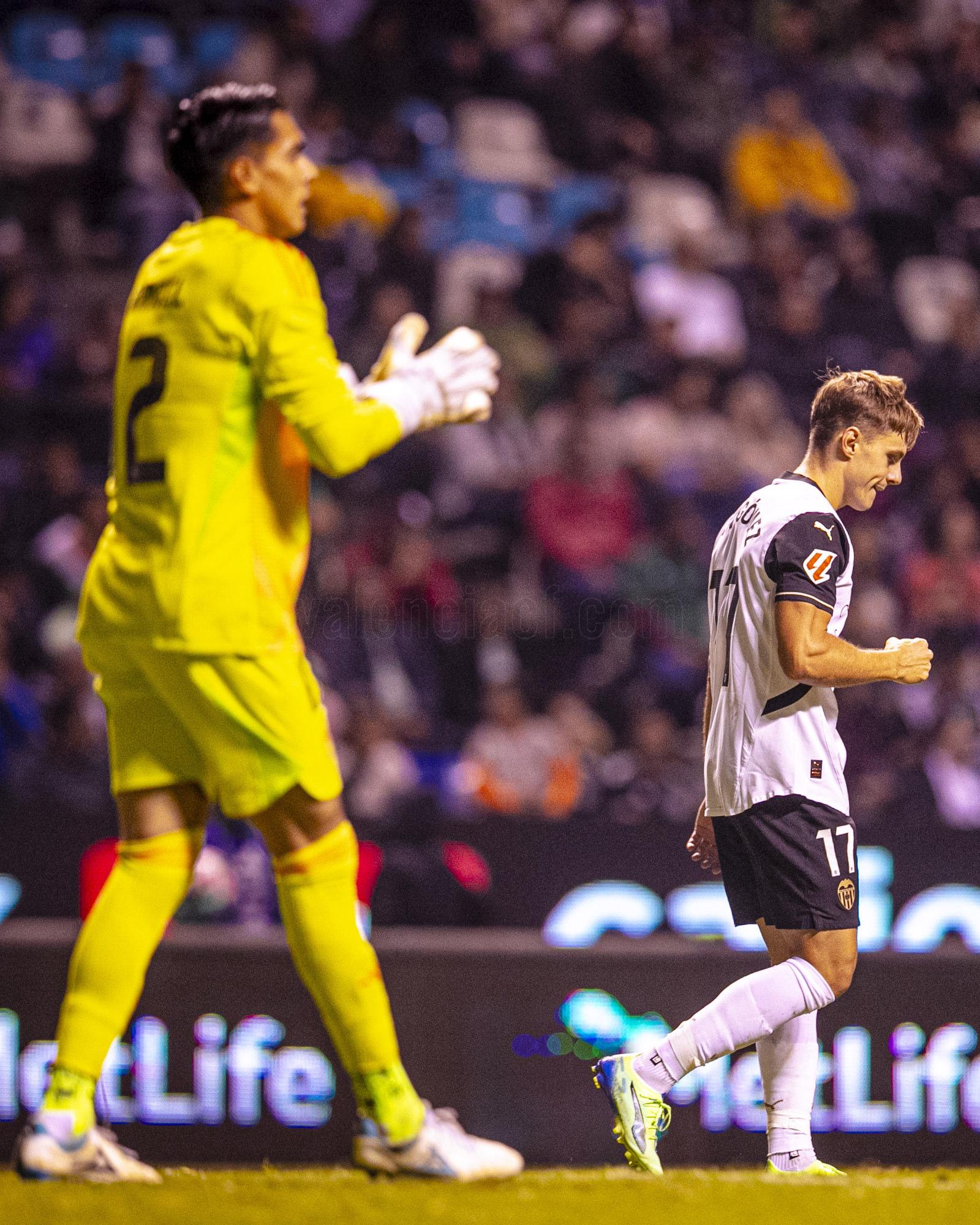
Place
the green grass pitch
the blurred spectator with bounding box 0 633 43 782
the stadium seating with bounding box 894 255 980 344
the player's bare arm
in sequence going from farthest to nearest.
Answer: the stadium seating with bounding box 894 255 980 344, the blurred spectator with bounding box 0 633 43 782, the player's bare arm, the green grass pitch

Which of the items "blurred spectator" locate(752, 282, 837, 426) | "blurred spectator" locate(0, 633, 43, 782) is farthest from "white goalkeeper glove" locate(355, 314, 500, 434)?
"blurred spectator" locate(752, 282, 837, 426)

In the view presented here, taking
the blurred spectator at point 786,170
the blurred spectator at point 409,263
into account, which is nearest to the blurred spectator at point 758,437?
the blurred spectator at point 786,170

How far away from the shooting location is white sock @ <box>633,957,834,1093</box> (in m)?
3.30

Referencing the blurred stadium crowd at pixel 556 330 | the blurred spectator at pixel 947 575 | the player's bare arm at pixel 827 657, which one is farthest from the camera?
the blurred spectator at pixel 947 575

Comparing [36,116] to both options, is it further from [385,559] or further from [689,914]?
[689,914]

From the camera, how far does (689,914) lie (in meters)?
5.23

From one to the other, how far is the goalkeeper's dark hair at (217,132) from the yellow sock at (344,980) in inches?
52.5

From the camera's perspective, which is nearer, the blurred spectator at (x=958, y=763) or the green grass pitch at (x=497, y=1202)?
the green grass pitch at (x=497, y=1202)

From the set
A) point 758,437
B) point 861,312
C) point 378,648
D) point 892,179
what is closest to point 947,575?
point 758,437

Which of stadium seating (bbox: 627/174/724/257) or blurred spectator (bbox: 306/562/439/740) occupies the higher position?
stadium seating (bbox: 627/174/724/257)

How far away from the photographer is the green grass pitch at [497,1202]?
2.56 metres

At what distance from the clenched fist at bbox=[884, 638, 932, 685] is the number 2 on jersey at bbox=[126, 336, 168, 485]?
1.57 m

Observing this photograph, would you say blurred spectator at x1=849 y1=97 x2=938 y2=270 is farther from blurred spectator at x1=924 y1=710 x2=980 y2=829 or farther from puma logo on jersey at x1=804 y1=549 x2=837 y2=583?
puma logo on jersey at x1=804 y1=549 x2=837 y2=583

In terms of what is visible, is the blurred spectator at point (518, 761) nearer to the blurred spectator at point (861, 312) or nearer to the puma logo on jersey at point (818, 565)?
the blurred spectator at point (861, 312)
